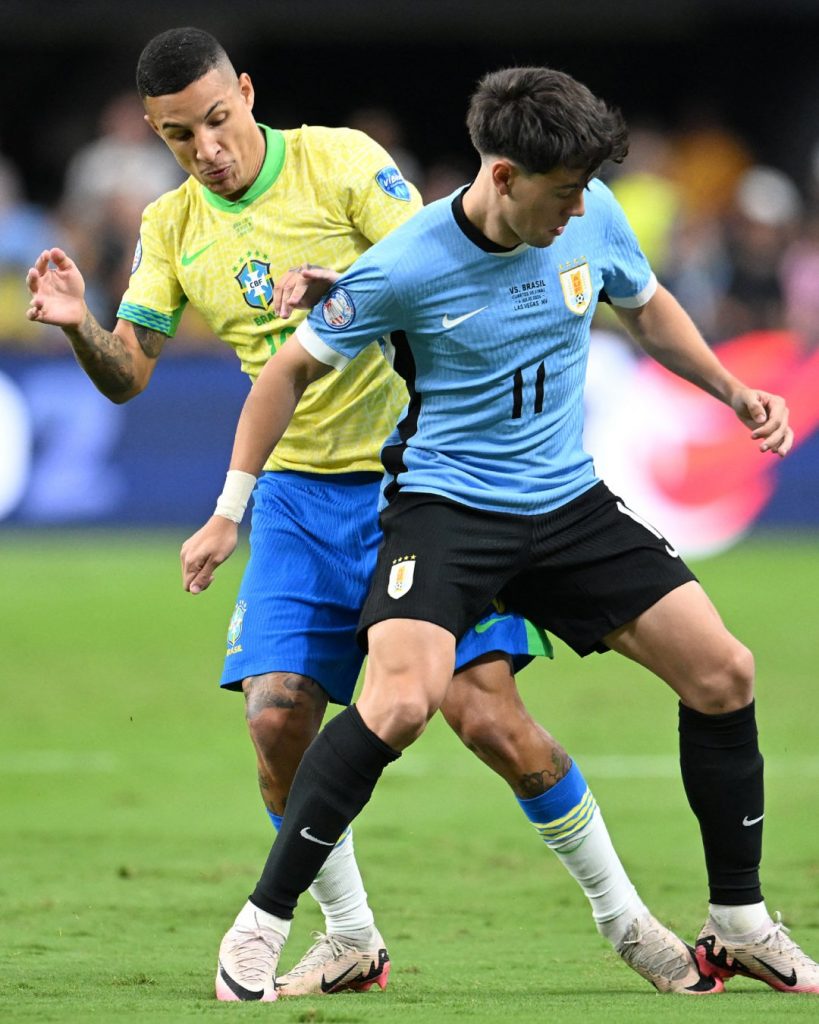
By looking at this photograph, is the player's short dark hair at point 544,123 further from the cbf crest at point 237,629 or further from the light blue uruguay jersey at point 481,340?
the cbf crest at point 237,629

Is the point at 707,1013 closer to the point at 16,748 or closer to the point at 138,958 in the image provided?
the point at 138,958

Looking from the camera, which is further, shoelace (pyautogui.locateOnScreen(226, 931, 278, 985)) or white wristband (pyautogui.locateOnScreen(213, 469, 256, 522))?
white wristband (pyautogui.locateOnScreen(213, 469, 256, 522))

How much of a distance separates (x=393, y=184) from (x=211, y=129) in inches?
21.6

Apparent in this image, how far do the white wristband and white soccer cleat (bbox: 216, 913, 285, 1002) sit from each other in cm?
104

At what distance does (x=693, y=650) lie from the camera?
16.6 feet

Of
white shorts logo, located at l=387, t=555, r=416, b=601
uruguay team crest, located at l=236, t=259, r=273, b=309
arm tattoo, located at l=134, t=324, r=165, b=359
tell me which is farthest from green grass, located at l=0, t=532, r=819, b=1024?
uruguay team crest, located at l=236, t=259, r=273, b=309

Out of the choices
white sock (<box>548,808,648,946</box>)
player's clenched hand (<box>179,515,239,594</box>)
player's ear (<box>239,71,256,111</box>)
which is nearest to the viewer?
player's clenched hand (<box>179,515,239,594</box>)

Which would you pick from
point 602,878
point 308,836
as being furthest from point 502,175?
point 602,878

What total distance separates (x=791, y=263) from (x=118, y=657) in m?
7.91

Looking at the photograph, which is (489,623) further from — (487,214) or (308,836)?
(487,214)

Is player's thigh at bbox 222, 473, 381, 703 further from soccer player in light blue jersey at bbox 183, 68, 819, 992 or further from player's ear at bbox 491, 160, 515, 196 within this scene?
player's ear at bbox 491, 160, 515, 196

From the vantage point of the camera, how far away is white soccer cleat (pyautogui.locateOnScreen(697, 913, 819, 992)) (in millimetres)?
5129

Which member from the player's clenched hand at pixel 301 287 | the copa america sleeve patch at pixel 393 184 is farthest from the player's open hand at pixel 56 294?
the copa america sleeve patch at pixel 393 184

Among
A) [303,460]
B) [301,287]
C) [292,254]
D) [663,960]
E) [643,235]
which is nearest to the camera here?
[301,287]
